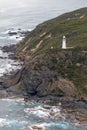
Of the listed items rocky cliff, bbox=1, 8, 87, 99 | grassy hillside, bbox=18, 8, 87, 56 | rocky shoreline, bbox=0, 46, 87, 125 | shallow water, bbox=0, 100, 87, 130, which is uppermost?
grassy hillside, bbox=18, 8, 87, 56

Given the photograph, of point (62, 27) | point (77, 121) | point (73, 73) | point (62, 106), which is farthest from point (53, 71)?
point (62, 27)

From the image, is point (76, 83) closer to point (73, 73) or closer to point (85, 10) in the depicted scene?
point (73, 73)

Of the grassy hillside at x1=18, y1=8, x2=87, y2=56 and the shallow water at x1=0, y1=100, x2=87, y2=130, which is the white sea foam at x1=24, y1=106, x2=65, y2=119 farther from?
the grassy hillside at x1=18, y1=8, x2=87, y2=56

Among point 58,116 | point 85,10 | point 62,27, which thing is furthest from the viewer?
point 85,10

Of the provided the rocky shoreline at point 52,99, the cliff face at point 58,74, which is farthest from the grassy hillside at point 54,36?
the rocky shoreline at point 52,99

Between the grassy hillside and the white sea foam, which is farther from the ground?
the grassy hillside

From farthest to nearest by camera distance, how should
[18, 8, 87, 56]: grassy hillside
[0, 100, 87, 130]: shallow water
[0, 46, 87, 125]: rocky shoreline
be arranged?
[18, 8, 87, 56]: grassy hillside → [0, 46, 87, 125]: rocky shoreline → [0, 100, 87, 130]: shallow water

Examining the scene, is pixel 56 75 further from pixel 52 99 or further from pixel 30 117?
pixel 30 117

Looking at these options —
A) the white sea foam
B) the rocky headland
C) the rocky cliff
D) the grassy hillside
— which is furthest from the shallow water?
the grassy hillside

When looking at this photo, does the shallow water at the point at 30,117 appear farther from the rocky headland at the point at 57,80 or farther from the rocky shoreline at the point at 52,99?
the rocky headland at the point at 57,80
